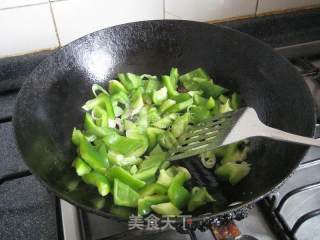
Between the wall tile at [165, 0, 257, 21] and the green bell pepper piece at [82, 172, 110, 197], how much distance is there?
549 mm

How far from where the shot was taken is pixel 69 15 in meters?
0.93

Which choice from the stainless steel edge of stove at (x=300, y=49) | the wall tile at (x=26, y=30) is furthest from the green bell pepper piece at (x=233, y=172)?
the wall tile at (x=26, y=30)

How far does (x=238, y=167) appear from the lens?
68 cm

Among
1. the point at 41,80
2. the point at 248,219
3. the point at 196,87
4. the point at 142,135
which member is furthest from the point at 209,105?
the point at 41,80

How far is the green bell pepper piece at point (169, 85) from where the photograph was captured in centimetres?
85

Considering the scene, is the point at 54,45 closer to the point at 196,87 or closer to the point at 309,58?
the point at 196,87

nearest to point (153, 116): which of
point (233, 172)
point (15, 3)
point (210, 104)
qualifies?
point (210, 104)

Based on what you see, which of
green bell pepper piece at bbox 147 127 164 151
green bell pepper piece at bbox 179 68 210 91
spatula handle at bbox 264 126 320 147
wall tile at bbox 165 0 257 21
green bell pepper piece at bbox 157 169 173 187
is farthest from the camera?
wall tile at bbox 165 0 257 21

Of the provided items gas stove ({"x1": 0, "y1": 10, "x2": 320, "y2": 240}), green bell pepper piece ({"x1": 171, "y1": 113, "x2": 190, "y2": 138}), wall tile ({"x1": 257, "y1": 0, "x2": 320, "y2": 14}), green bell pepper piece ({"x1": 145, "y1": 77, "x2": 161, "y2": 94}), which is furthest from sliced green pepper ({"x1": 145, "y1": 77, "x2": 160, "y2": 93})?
wall tile ({"x1": 257, "y1": 0, "x2": 320, "y2": 14})

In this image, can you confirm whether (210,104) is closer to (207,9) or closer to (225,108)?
(225,108)

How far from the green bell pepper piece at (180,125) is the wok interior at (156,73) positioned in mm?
149

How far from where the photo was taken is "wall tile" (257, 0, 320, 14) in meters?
1.09

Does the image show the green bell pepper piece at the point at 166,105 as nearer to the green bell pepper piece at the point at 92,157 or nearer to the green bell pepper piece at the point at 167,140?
the green bell pepper piece at the point at 167,140

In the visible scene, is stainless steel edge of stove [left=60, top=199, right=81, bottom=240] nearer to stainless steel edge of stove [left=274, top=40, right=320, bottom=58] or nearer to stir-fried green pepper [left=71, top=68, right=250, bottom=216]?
stir-fried green pepper [left=71, top=68, right=250, bottom=216]
